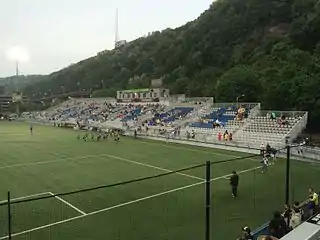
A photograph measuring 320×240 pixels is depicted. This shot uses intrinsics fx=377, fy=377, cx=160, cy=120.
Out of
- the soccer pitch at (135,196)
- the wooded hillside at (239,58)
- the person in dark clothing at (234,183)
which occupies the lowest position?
the soccer pitch at (135,196)

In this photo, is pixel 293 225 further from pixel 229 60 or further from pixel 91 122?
pixel 229 60

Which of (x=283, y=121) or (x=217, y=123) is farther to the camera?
(x=217, y=123)

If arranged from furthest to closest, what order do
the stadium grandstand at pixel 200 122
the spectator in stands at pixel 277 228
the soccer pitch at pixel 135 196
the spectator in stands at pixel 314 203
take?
1. the stadium grandstand at pixel 200 122
2. the soccer pitch at pixel 135 196
3. the spectator in stands at pixel 314 203
4. the spectator in stands at pixel 277 228

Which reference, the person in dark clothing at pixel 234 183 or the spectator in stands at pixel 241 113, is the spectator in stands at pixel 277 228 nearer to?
the person in dark clothing at pixel 234 183

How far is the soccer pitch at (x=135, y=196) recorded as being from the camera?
41.8ft

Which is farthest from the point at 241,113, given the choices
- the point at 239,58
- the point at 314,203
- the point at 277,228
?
the point at 239,58

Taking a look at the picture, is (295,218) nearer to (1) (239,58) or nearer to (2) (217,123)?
(2) (217,123)

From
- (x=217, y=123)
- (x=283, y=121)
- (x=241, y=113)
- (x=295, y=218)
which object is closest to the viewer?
(x=295, y=218)

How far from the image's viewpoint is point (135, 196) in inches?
667

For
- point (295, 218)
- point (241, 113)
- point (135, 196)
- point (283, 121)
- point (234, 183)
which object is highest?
point (241, 113)

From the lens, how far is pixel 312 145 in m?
29.2

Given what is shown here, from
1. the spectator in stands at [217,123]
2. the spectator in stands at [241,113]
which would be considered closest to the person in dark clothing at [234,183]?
the spectator in stands at [241,113]

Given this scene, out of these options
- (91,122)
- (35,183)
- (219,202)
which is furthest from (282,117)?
(91,122)

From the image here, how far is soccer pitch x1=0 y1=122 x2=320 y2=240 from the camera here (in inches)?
501
